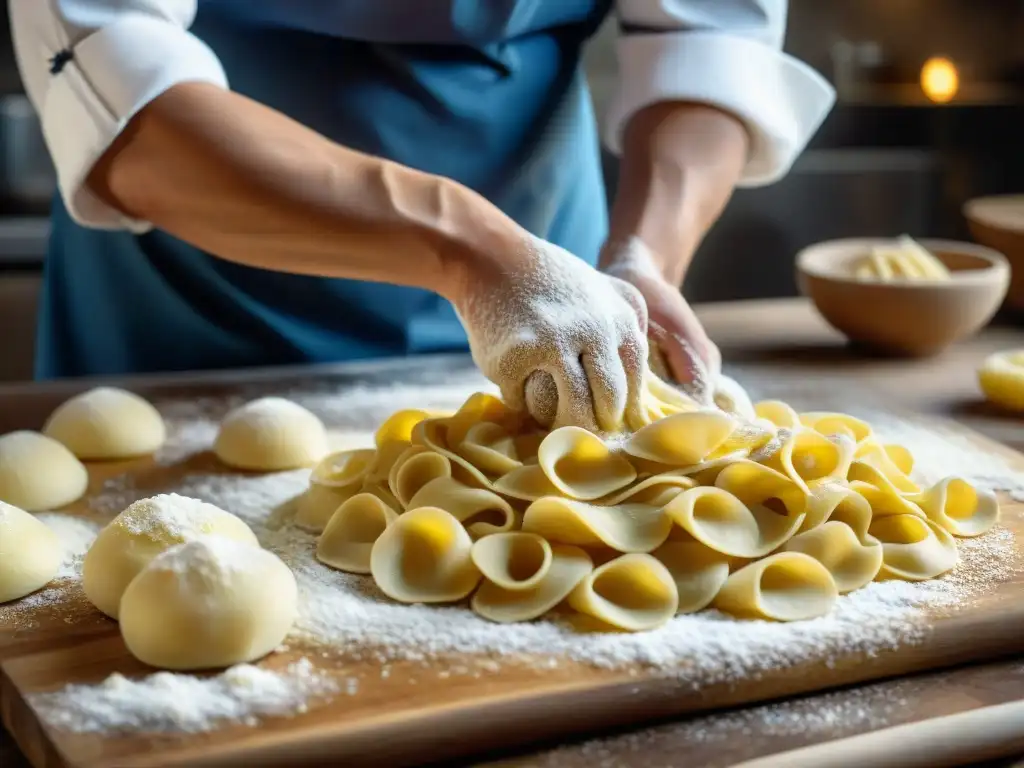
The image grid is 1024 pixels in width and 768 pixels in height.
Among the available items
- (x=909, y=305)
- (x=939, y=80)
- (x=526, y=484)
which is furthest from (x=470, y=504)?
(x=939, y=80)

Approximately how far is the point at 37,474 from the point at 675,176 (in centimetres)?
93

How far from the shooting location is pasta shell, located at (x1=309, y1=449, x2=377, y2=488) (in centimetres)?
123

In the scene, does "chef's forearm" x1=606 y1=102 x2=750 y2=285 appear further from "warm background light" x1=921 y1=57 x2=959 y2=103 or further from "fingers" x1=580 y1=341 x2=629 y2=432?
"warm background light" x1=921 y1=57 x2=959 y2=103

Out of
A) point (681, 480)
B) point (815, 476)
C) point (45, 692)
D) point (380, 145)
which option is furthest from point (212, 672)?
point (380, 145)

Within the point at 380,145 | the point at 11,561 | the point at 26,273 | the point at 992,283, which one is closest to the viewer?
the point at 11,561

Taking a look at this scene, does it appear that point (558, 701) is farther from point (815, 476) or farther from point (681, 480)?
point (815, 476)

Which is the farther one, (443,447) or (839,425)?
(839,425)

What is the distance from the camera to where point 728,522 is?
1084 millimetres

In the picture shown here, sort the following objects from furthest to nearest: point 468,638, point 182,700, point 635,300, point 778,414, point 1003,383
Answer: point 1003,383
point 778,414
point 635,300
point 468,638
point 182,700

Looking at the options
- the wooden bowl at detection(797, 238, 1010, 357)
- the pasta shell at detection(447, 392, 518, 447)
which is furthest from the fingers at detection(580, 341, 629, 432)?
the wooden bowl at detection(797, 238, 1010, 357)

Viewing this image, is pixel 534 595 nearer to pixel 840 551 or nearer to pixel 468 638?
pixel 468 638

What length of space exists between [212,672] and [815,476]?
0.61m

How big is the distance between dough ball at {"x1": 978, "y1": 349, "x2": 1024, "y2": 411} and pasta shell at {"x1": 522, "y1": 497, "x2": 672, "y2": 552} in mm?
791

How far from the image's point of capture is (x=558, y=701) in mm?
859
